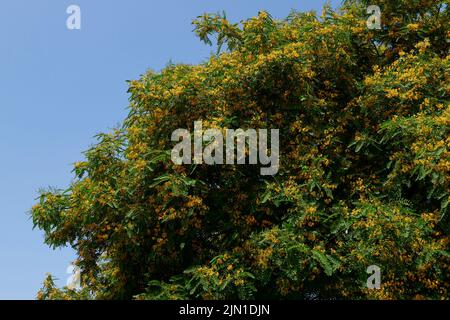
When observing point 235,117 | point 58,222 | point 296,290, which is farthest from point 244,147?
point 58,222

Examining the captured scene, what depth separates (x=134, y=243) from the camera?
12133 mm

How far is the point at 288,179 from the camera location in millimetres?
12055

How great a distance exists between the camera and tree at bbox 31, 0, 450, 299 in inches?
426

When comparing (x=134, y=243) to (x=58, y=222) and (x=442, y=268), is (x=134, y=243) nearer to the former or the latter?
(x=58, y=222)

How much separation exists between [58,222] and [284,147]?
5.32 metres

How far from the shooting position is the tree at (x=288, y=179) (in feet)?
35.5

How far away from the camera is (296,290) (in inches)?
448

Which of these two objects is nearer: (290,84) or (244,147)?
(244,147)
